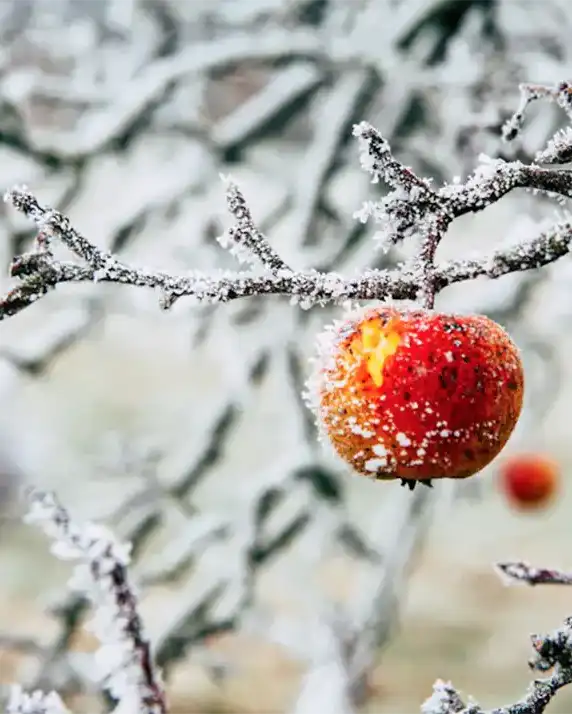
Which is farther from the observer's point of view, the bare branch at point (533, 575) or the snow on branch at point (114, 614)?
the snow on branch at point (114, 614)

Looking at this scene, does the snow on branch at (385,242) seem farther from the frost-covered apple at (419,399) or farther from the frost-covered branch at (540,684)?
the frost-covered branch at (540,684)

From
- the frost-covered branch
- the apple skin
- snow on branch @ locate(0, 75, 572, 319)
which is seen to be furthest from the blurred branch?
the apple skin

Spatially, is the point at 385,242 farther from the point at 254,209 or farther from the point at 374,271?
the point at 254,209

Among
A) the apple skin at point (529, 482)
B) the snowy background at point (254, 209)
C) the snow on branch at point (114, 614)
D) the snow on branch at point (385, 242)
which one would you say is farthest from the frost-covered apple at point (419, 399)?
the apple skin at point (529, 482)

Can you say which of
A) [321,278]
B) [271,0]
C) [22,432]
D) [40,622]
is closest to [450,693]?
[321,278]

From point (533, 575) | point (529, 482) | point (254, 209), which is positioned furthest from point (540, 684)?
point (254, 209)

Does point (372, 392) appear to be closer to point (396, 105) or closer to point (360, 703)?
point (360, 703)
